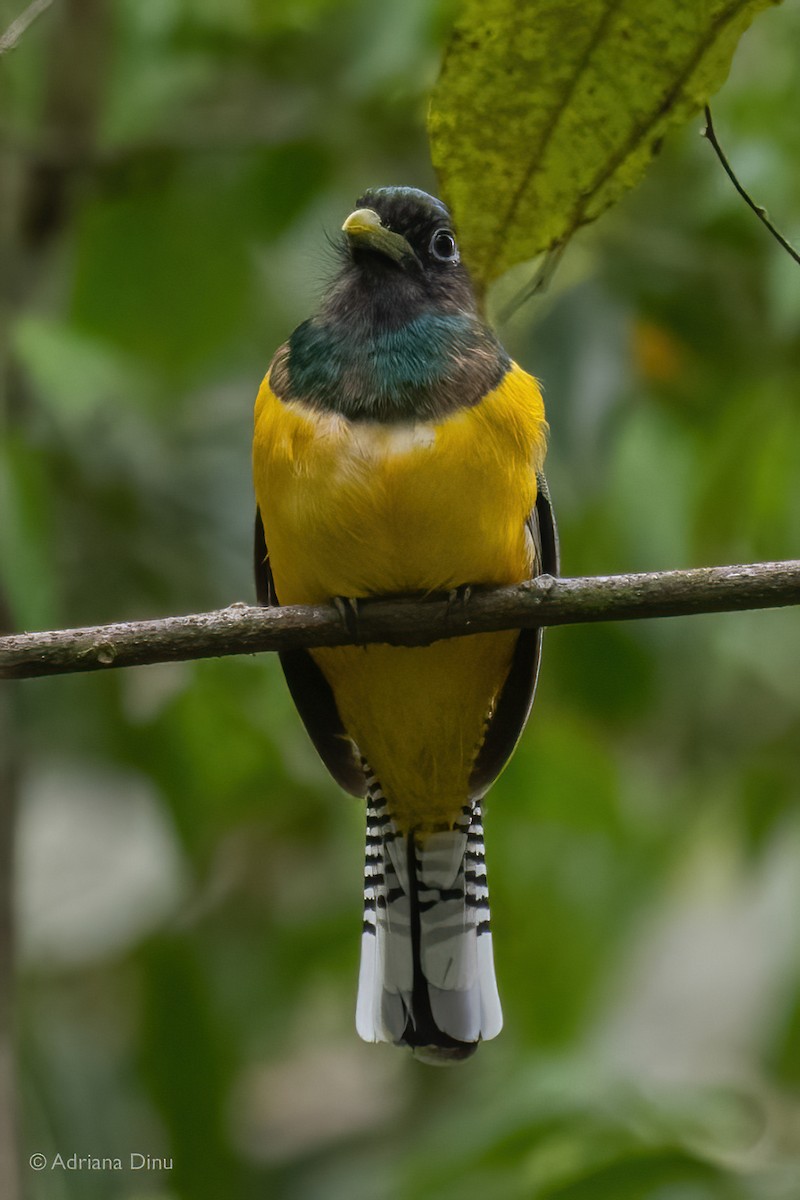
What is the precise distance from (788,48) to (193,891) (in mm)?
2604

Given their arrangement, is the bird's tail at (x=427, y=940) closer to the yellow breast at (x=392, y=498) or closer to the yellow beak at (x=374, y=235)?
the yellow breast at (x=392, y=498)

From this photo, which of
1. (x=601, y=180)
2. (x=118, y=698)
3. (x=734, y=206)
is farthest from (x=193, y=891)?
(x=601, y=180)

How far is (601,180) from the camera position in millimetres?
1579

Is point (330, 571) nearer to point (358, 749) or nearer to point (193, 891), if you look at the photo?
point (358, 749)

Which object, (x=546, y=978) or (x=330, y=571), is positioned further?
(x=546, y=978)

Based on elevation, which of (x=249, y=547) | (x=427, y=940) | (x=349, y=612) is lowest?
(x=427, y=940)

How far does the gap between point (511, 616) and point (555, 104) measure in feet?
2.84

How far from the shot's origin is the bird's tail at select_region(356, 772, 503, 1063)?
133 inches

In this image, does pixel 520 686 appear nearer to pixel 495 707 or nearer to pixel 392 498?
pixel 495 707

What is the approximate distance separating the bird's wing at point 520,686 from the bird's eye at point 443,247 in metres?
0.50

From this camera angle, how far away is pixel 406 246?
3148 mm

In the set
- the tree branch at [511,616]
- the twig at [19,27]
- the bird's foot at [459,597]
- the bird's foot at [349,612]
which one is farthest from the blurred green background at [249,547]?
the twig at [19,27]

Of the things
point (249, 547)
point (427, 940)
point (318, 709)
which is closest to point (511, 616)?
point (318, 709)

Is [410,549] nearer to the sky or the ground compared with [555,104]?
nearer to the ground
